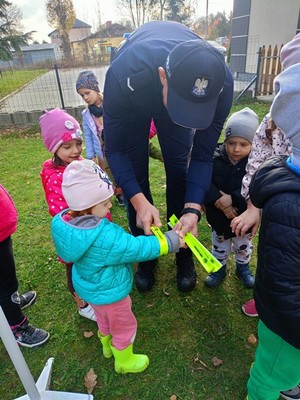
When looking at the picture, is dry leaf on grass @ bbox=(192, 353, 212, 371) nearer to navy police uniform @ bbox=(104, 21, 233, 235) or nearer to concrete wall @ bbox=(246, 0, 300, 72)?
navy police uniform @ bbox=(104, 21, 233, 235)

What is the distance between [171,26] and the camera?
1.96 m

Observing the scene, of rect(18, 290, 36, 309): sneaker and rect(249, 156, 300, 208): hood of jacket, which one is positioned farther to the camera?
rect(18, 290, 36, 309): sneaker

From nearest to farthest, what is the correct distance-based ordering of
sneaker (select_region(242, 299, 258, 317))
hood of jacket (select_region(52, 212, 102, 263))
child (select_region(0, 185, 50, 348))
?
1. hood of jacket (select_region(52, 212, 102, 263))
2. child (select_region(0, 185, 50, 348))
3. sneaker (select_region(242, 299, 258, 317))

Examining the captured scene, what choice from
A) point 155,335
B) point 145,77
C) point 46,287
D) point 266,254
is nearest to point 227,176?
point 145,77

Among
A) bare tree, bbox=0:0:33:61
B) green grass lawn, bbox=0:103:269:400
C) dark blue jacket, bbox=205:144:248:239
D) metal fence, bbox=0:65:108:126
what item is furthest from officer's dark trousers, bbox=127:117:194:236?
bare tree, bbox=0:0:33:61

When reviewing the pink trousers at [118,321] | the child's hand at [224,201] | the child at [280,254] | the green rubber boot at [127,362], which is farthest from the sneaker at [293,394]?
the child's hand at [224,201]

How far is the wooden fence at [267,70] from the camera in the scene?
9526mm

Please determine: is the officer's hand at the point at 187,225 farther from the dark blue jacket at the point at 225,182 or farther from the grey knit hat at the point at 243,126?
the grey knit hat at the point at 243,126

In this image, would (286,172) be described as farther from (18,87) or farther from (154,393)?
(18,87)

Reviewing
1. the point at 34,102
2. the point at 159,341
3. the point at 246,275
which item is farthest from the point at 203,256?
the point at 34,102

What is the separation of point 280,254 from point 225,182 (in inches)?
44.9

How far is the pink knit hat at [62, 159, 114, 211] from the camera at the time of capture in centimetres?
157

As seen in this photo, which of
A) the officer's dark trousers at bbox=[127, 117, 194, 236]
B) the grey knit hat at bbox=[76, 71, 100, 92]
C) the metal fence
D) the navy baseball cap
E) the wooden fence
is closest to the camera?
the navy baseball cap

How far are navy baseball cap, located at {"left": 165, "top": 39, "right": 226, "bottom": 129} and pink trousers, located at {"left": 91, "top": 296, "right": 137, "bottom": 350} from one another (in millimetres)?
1067
